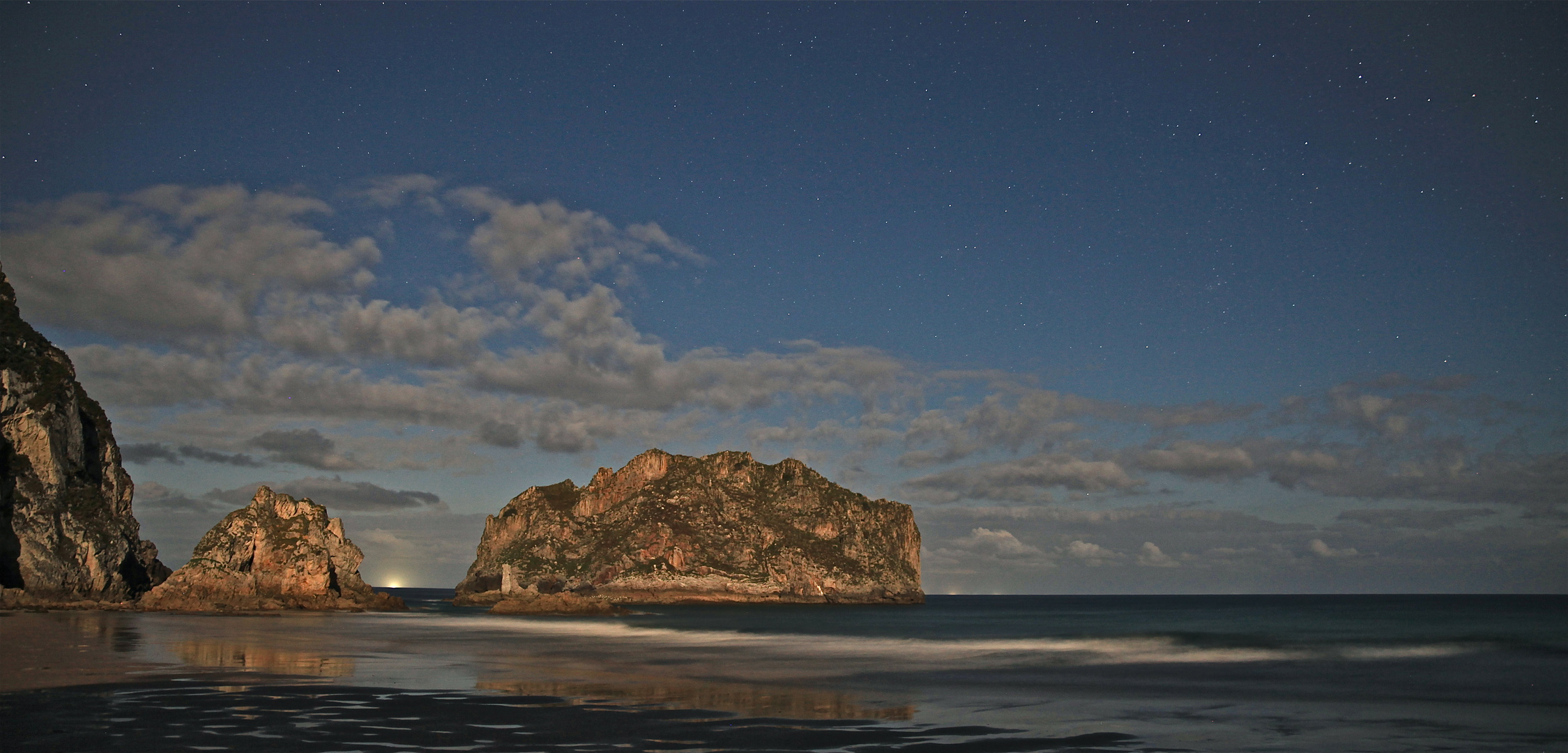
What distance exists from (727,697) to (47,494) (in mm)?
100091

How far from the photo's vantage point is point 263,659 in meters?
34.5

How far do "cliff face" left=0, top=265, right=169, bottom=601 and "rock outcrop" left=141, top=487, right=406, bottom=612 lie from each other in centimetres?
661

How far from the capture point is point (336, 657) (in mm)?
36469

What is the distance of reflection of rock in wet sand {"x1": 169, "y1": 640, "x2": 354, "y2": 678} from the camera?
30266 millimetres

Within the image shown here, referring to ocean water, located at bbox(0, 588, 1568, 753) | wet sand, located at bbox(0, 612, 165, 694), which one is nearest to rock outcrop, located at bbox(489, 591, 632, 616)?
ocean water, located at bbox(0, 588, 1568, 753)

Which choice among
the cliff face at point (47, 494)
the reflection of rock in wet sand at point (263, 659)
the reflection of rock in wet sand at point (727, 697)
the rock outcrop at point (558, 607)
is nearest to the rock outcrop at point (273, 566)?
the cliff face at point (47, 494)

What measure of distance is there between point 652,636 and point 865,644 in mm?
15139

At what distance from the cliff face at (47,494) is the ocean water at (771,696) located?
44.1m

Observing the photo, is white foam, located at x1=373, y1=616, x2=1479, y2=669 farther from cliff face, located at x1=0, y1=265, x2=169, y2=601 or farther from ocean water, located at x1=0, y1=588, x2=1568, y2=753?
cliff face, located at x1=0, y1=265, x2=169, y2=601

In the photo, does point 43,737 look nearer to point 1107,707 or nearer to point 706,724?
point 706,724

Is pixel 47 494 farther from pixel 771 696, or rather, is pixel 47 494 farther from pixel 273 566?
pixel 771 696

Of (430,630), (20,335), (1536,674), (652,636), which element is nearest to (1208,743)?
(1536,674)

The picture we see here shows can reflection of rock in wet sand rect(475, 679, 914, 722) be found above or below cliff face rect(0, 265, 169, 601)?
below

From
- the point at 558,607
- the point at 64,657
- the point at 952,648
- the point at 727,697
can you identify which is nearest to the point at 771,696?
the point at 727,697
